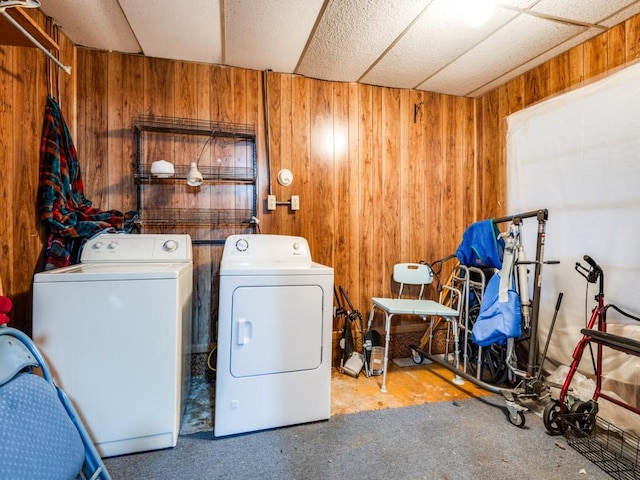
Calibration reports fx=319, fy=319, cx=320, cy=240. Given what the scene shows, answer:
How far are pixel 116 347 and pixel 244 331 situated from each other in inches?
22.8

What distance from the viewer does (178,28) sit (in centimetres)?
197

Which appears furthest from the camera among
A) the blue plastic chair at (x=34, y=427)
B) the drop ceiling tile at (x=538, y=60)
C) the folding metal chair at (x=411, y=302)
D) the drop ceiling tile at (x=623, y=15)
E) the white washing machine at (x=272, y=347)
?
the folding metal chair at (x=411, y=302)

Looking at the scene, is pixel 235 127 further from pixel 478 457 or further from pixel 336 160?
pixel 478 457

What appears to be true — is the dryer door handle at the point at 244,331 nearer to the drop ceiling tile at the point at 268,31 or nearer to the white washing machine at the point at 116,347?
the white washing machine at the point at 116,347

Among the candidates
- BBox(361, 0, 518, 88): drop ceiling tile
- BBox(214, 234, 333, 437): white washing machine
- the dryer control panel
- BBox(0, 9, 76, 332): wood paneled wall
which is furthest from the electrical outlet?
BBox(0, 9, 76, 332): wood paneled wall

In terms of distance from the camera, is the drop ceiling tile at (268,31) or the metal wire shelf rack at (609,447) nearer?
the metal wire shelf rack at (609,447)

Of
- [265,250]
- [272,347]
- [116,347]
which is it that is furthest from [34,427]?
[265,250]

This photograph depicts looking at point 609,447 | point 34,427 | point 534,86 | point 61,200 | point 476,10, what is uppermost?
point 476,10

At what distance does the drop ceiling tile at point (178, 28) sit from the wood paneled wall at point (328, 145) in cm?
14

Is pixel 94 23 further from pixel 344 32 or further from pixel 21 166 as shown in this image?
pixel 344 32

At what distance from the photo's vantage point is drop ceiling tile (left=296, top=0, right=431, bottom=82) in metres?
1.78

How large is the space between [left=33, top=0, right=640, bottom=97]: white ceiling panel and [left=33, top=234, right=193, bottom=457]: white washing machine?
1.49 meters

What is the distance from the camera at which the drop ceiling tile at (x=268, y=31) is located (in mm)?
1794

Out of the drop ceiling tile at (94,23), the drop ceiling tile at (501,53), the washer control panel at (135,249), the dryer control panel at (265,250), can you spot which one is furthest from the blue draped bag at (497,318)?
the drop ceiling tile at (94,23)
